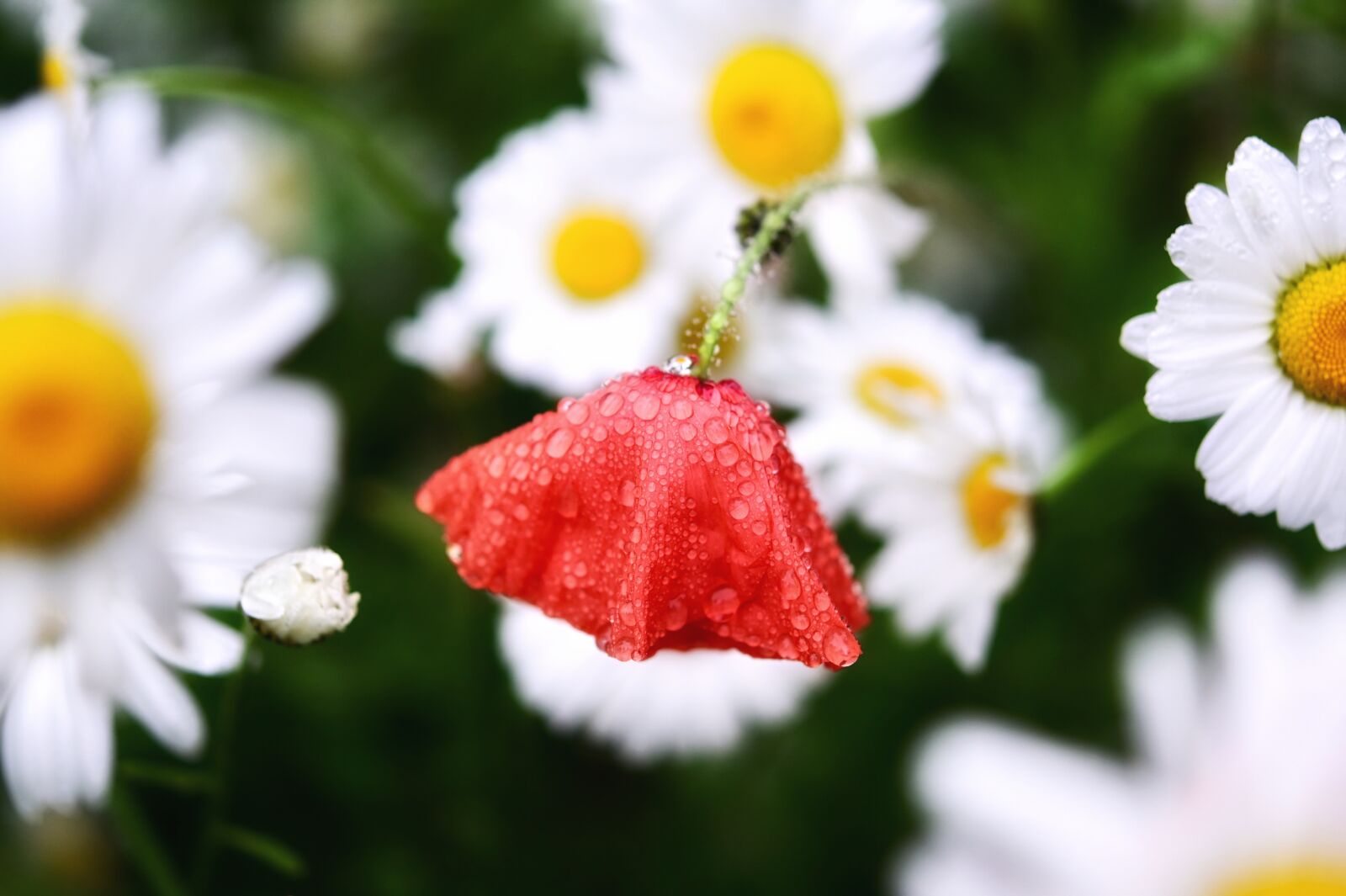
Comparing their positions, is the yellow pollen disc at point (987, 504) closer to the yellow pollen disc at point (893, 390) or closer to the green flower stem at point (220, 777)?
the yellow pollen disc at point (893, 390)

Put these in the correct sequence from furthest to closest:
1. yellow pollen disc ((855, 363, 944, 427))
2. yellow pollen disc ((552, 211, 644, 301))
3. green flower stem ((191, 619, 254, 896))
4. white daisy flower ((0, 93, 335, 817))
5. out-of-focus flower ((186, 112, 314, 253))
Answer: out-of-focus flower ((186, 112, 314, 253)) < yellow pollen disc ((552, 211, 644, 301)) < yellow pollen disc ((855, 363, 944, 427)) < white daisy flower ((0, 93, 335, 817)) < green flower stem ((191, 619, 254, 896))

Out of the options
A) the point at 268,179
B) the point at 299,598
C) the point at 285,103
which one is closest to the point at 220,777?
the point at 299,598

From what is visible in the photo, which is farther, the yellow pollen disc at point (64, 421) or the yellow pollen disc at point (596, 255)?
→ the yellow pollen disc at point (596, 255)

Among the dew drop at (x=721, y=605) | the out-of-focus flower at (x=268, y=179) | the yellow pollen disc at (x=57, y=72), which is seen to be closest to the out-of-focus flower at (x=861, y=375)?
the dew drop at (x=721, y=605)

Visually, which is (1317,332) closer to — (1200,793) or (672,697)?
(1200,793)

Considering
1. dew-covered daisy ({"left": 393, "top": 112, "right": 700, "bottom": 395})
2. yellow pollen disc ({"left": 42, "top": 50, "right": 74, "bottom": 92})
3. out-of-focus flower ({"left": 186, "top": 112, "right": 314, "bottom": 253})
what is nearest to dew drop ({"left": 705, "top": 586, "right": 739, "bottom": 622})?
dew-covered daisy ({"left": 393, "top": 112, "right": 700, "bottom": 395})

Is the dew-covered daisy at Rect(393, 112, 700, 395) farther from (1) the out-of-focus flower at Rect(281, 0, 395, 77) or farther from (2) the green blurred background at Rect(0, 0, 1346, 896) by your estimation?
(1) the out-of-focus flower at Rect(281, 0, 395, 77)
